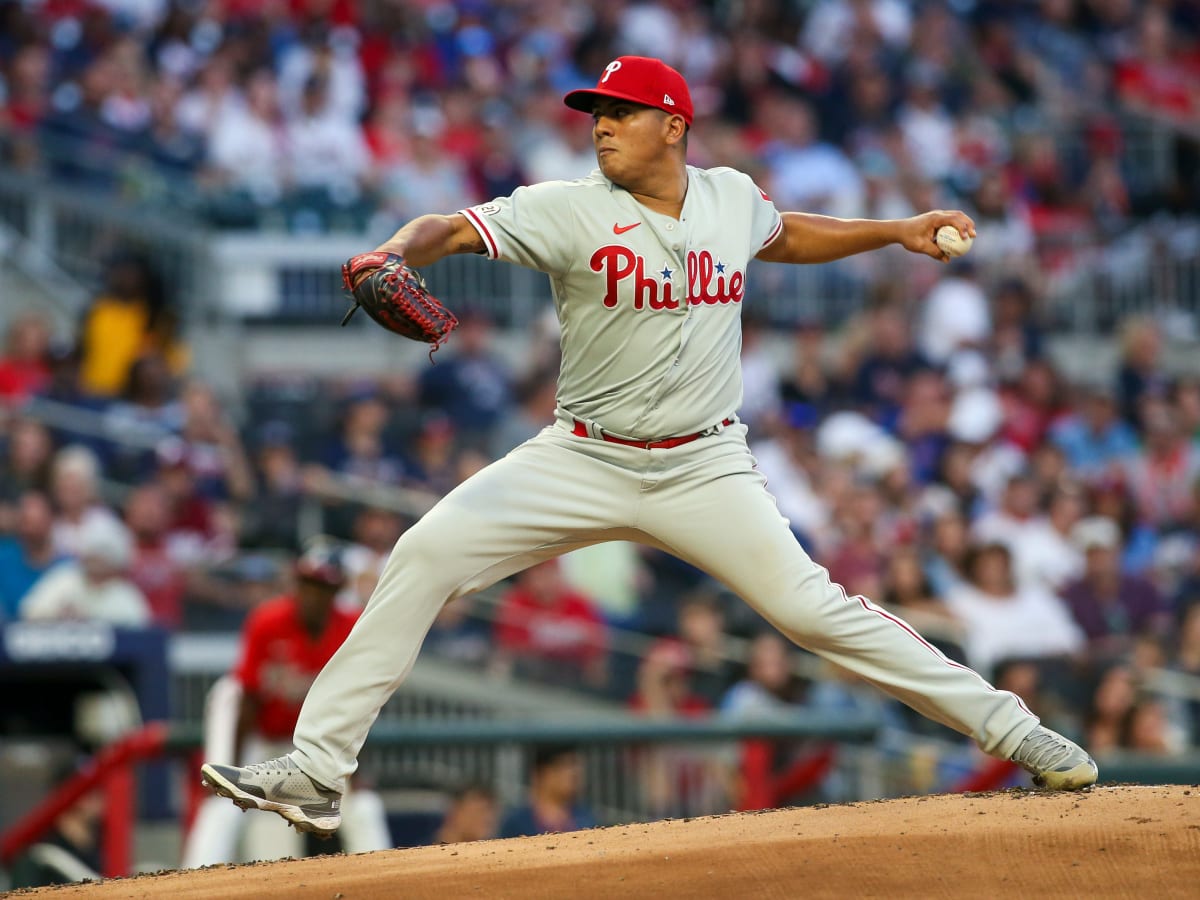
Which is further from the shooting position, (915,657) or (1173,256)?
(1173,256)

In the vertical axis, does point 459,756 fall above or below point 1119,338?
below

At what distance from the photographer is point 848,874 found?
4.58 meters

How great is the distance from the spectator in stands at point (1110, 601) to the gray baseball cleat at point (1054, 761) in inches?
217

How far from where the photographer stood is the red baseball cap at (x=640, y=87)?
15.5 ft

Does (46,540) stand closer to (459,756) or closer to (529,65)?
(459,756)

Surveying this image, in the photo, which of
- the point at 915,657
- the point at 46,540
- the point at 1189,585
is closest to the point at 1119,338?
the point at 1189,585

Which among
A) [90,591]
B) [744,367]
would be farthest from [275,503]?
[744,367]

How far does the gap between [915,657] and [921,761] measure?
4.08 metres

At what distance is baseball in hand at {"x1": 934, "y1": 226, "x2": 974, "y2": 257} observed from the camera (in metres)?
5.00

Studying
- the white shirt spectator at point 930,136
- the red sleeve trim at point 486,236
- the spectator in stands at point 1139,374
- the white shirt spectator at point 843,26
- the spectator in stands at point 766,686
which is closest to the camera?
the red sleeve trim at point 486,236

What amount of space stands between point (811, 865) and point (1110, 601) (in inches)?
266

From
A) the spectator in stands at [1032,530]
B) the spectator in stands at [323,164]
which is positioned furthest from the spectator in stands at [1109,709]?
the spectator in stands at [323,164]

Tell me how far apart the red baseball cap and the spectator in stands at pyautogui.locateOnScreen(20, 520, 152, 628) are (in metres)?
4.94

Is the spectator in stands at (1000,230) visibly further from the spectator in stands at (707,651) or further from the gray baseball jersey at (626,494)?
the gray baseball jersey at (626,494)
